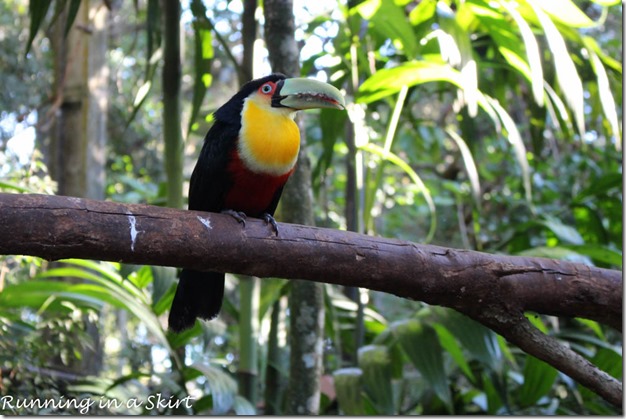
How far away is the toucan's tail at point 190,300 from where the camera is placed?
2.49 m

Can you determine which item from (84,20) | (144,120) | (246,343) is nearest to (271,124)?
(246,343)

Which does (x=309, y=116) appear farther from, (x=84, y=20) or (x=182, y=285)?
(x=182, y=285)

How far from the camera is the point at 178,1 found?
9.30ft

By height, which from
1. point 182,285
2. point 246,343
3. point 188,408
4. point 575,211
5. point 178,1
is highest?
point 178,1

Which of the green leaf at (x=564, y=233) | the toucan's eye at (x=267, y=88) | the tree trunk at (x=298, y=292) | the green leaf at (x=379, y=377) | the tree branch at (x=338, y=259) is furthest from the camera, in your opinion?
the green leaf at (x=564, y=233)

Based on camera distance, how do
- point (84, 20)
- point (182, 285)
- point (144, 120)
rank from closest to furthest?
point (182, 285), point (84, 20), point (144, 120)

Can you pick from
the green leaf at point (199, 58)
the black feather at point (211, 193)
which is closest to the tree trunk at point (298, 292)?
the black feather at point (211, 193)

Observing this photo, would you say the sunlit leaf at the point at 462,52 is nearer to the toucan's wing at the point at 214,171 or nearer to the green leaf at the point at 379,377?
the toucan's wing at the point at 214,171

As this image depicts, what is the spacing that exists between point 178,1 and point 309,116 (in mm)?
3617

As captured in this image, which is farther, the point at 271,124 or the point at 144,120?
the point at 144,120

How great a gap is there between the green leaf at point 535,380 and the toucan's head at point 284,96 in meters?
1.63

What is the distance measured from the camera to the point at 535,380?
11.1ft

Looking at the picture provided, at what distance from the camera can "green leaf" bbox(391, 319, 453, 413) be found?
298 centimetres

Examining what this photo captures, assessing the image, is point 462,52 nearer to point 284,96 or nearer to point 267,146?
point 284,96
